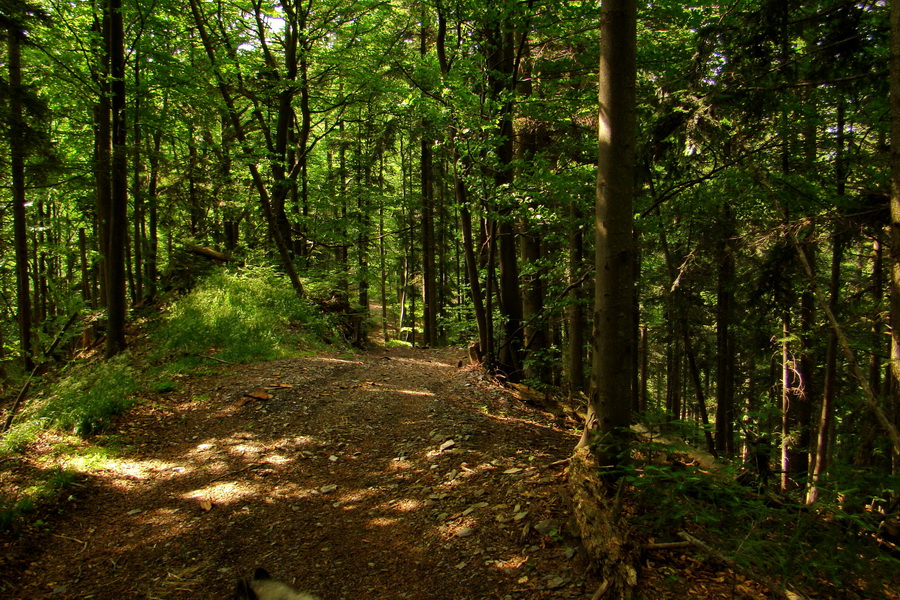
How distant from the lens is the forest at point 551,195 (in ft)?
12.7

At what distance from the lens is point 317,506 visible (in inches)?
180

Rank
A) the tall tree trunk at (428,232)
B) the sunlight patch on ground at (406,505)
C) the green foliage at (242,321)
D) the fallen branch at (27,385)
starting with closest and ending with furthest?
the sunlight patch on ground at (406,505), the fallen branch at (27,385), the green foliage at (242,321), the tall tree trunk at (428,232)

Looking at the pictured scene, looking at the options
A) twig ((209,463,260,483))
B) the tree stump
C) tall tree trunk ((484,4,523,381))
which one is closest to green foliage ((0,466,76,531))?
twig ((209,463,260,483))

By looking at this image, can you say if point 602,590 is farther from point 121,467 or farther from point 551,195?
point 551,195

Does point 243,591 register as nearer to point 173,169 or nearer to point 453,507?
point 453,507

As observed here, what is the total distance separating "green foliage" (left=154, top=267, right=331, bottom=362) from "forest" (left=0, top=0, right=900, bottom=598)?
9 centimetres

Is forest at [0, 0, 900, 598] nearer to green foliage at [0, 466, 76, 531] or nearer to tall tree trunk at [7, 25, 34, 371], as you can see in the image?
tall tree trunk at [7, 25, 34, 371]

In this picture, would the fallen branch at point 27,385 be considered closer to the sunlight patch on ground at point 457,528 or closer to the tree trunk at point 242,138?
the tree trunk at point 242,138

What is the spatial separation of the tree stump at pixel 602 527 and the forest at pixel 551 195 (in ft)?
0.10

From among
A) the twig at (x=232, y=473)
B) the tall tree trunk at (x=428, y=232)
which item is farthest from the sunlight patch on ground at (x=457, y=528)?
the tall tree trunk at (x=428, y=232)

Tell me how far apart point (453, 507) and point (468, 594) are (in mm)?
1113

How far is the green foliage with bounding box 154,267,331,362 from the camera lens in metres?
10.2

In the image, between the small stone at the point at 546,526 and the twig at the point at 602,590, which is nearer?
the twig at the point at 602,590

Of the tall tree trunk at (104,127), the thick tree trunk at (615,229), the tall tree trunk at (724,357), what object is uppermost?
the tall tree trunk at (104,127)
